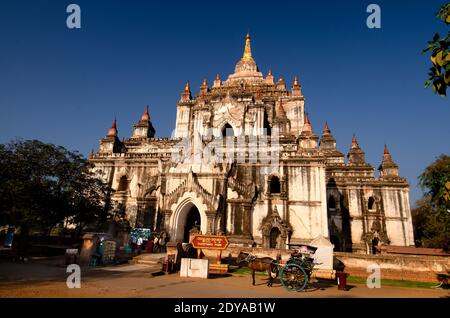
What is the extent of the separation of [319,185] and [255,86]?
20.7 meters

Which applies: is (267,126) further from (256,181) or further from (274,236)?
(274,236)

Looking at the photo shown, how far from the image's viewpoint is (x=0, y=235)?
2872 centimetres

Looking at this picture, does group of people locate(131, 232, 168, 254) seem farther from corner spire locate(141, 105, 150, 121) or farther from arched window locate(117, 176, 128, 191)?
corner spire locate(141, 105, 150, 121)

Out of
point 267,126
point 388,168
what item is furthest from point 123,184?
point 388,168

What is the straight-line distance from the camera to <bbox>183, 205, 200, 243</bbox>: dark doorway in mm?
25562


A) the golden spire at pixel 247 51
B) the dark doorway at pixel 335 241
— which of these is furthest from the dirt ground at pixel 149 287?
the golden spire at pixel 247 51

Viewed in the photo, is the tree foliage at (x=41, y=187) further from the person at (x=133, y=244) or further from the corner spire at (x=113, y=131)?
the corner spire at (x=113, y=131)

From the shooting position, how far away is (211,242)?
47.5 ft

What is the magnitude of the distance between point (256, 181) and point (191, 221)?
707cm

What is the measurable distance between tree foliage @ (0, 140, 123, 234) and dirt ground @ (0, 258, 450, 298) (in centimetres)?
458

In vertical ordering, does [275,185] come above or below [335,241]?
above

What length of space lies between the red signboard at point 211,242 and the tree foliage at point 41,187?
1086 cm

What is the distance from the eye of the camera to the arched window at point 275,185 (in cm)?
2530

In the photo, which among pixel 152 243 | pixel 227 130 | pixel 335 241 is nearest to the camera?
pixel 152 243
